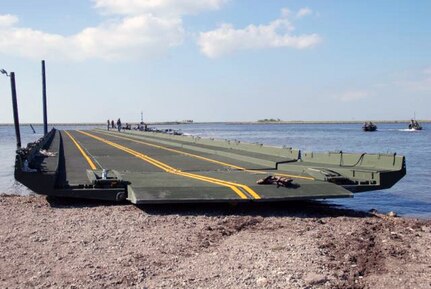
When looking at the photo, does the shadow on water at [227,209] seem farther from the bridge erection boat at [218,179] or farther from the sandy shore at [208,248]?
the bridge erection boat at [218,179]

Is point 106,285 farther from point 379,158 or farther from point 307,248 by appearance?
point 379,158

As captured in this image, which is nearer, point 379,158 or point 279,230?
point 279,230

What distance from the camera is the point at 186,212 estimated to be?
10312 millimetres

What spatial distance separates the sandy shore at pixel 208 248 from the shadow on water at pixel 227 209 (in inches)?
1.6

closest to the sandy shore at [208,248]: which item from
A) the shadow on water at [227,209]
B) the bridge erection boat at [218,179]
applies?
the shadow on water at [227,209]

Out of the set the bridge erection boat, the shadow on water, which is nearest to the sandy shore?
the shadow on water

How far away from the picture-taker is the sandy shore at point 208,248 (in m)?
6.19

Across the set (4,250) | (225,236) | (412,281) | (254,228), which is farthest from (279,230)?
(4,250)

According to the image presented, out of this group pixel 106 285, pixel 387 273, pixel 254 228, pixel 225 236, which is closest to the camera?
pixel 106 285

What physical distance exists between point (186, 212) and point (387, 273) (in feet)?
15.6

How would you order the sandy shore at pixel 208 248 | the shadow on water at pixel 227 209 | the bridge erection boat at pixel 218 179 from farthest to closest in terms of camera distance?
the bridge erection boat at pixel 218 179 < the shadow on water at pixel 227 209 < the sandy shore at pixel 208 248

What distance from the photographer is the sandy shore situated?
6.19m

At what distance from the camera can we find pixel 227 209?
1067 cm

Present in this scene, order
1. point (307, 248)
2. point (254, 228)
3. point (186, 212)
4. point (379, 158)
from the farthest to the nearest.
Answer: point (379, 158) < point (186, 212) < point (254, 228) < point (307, 248)
